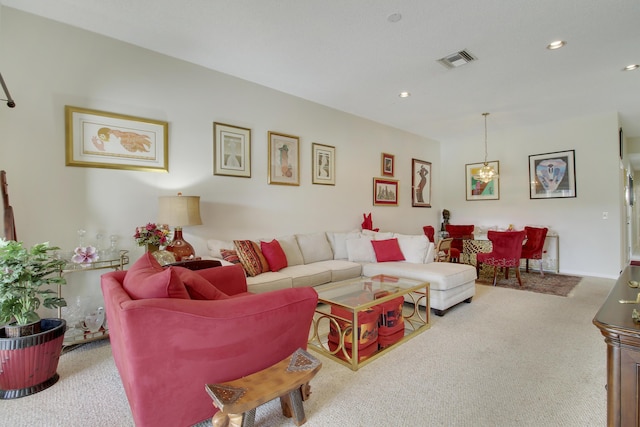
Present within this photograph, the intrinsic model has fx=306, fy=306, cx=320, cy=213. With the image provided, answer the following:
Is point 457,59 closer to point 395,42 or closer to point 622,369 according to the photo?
point 395,42

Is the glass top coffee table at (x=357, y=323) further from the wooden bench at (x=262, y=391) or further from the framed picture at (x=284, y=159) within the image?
the framed picture at (x=284, y=159)

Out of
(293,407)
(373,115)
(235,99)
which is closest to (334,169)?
(373,115)

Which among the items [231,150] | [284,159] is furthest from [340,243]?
[231,150]

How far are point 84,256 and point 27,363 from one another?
2.59 ft

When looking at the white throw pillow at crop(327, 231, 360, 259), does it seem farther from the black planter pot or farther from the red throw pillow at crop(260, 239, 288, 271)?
the black planter pot

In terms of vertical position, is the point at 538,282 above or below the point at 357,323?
below

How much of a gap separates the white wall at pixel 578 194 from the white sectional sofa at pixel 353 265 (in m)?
3.11

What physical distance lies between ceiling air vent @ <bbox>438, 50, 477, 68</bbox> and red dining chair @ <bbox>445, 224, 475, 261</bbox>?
3142 millimetres

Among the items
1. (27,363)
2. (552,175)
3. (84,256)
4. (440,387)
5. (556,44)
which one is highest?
(556,44)

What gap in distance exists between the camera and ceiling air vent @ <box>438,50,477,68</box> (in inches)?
127

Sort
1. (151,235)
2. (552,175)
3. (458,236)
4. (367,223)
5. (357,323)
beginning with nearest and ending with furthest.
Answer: (357,323)
(151,235)
(367,223)
(552,175)
(458,236)

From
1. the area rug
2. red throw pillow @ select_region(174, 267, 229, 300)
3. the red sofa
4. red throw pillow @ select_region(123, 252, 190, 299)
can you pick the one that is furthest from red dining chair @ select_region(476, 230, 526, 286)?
red throw pillow @ select_region(123, 252, 190, 299)

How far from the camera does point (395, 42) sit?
3014mm

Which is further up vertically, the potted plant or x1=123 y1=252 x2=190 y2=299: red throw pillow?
x1=123 y1=252 x2=190 y2=299: red throw pillow
